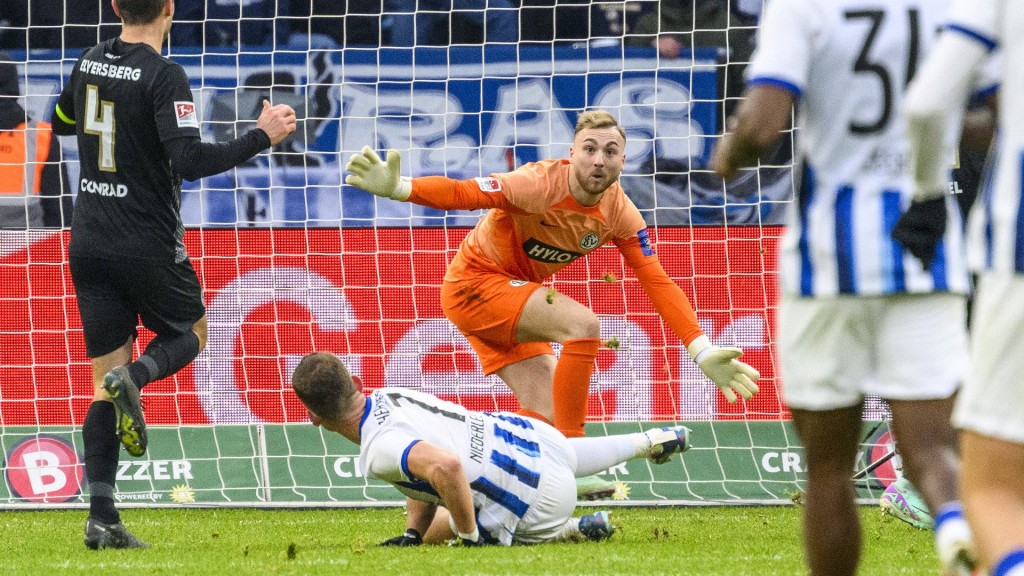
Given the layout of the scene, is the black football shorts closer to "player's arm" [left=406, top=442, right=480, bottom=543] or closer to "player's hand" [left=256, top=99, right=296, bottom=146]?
"player's hand" [left=256, top=99, right=296, bottom=146]

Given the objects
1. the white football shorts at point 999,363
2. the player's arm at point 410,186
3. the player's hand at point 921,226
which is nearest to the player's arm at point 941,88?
the white football shorts at point 999,363

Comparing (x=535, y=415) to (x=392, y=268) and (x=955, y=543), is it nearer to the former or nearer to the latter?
(x=392, y=268)

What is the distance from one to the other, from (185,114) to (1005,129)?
389 centimetres

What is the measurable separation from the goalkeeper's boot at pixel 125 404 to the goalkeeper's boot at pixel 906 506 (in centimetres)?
329

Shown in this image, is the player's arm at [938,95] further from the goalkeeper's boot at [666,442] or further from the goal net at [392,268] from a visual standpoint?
the goal net at [392,268]

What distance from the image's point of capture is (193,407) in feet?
28.6

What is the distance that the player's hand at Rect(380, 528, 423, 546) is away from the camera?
5668mm

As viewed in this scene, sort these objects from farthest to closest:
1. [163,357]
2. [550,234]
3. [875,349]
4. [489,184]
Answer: [550,234] < [489,184] < [163,357] < [875,349]

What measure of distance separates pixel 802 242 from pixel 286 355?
20.0 ft

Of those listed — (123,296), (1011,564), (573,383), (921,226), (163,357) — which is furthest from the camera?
(573,383)

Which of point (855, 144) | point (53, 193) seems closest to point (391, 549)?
Answer: point (855, 144)

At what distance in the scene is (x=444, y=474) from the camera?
510cm

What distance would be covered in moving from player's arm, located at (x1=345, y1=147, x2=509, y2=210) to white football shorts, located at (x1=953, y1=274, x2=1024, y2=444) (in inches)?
116

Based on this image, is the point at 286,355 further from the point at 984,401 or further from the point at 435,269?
the point at 984,401
